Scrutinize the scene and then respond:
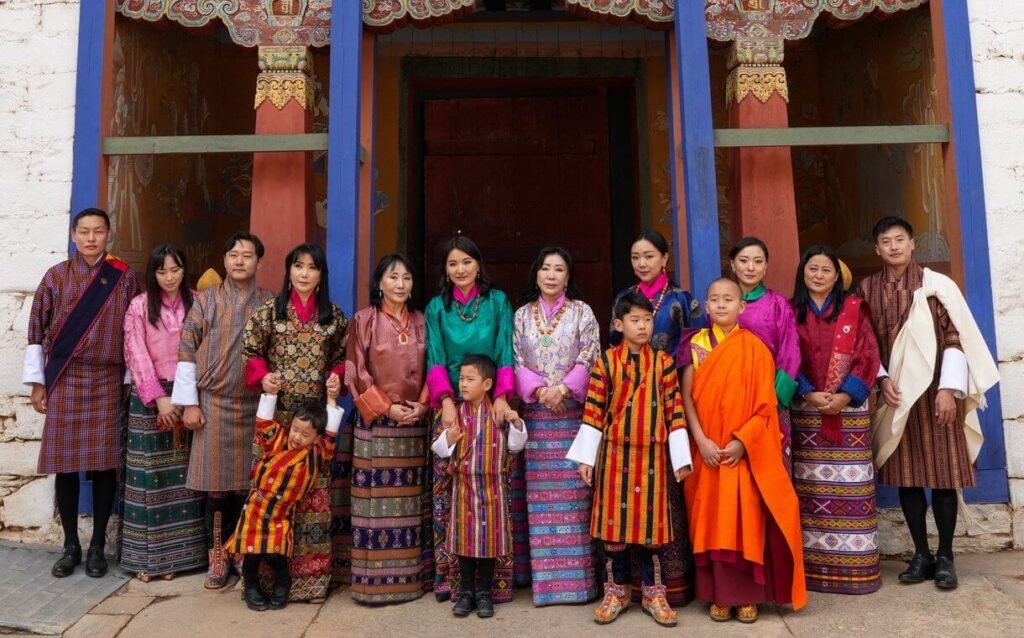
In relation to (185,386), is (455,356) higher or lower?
higher

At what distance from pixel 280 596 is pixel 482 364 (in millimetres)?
1265

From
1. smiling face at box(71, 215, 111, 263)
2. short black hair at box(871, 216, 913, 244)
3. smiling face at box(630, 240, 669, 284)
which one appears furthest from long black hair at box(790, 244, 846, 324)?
smiling face at box(71, 215, 111, 263)

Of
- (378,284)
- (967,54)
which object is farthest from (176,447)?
(967,54)

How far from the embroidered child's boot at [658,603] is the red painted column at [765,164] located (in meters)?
1.71

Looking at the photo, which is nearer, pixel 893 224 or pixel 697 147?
pixel 893 224

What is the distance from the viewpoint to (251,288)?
381 centimetres

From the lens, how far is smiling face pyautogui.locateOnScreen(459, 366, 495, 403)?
3.36 m

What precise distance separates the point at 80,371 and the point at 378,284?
4.79 ft

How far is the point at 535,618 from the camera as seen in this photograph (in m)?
3.29

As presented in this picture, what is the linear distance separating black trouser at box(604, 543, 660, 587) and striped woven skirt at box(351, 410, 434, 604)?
823 mm

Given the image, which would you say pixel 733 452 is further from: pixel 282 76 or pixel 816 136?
pixel 282 76

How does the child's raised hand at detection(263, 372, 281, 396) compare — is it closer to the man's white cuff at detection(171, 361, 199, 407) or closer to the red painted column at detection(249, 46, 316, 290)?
the man's white cuff at detection(171, 361, 199, 407)

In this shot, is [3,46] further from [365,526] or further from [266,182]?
[365,526]

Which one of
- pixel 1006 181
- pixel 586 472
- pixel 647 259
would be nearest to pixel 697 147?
pixel 647 259
